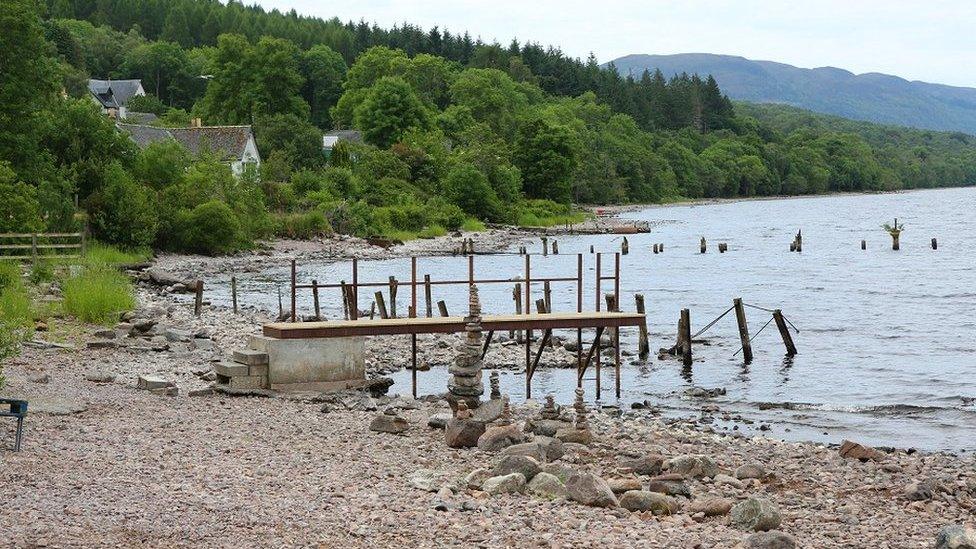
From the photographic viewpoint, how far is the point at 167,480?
1276 cm

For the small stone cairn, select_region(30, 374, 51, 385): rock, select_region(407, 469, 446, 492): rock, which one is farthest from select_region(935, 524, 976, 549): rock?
select_region(30, 374, 51, 385): rock

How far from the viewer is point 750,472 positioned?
625 inches

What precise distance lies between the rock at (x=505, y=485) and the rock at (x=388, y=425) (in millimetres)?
4259

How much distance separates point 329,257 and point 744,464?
51.2 m

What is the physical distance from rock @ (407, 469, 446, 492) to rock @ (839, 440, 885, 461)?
751 cm

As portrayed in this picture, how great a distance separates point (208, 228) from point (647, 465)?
47.9 m

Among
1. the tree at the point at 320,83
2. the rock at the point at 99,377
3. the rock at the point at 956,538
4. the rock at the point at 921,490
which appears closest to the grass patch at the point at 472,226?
the tree at the point at 320,83

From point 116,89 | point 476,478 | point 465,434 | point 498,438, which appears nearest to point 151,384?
point 465,434

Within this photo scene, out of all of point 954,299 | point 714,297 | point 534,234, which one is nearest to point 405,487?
point 714,297

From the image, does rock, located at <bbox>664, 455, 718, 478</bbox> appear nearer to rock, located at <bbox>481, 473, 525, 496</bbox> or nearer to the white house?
rock, located at <bbox>481, 473, 525, 496</bbox>

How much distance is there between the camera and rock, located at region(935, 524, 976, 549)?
1146 centimetres

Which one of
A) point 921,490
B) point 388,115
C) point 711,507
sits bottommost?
point 921,490

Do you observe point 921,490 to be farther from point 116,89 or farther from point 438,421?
point 116,89

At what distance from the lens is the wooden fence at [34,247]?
1521 inches
